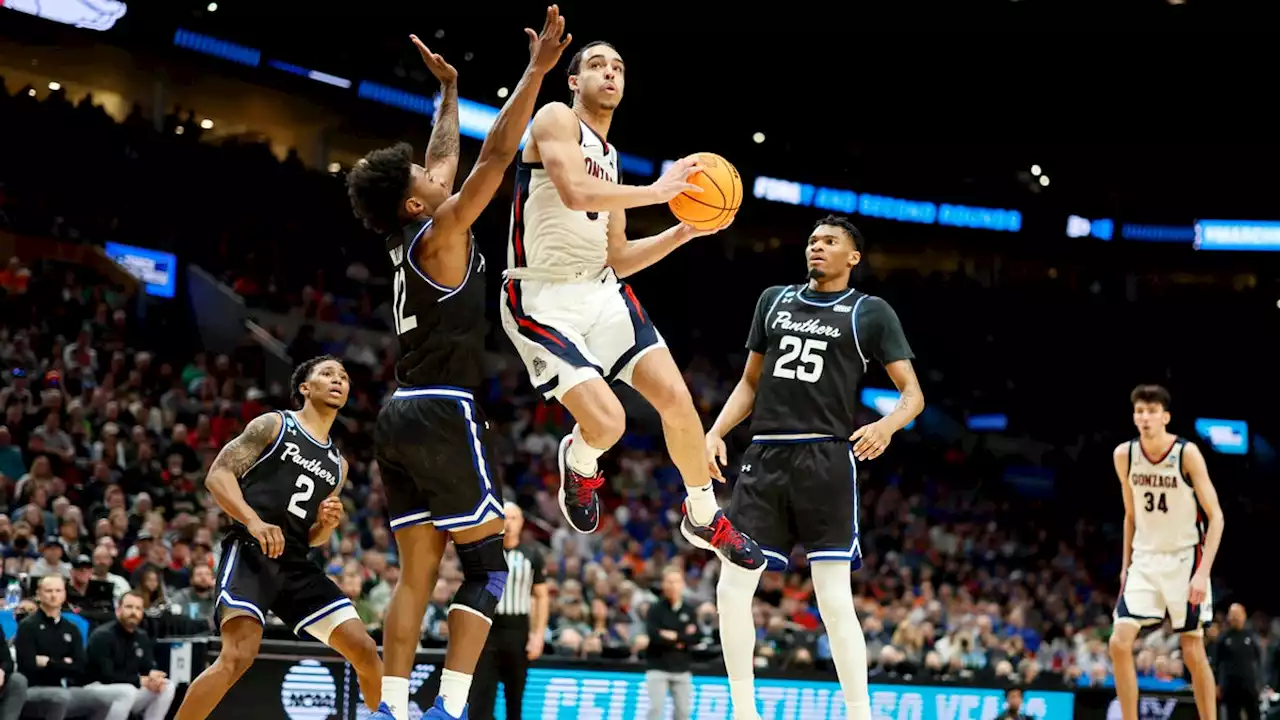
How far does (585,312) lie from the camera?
5.83 meters

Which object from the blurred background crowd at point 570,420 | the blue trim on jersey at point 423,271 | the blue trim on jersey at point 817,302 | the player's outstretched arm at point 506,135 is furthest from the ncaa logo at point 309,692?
the player's outstretched arm at point 506,135

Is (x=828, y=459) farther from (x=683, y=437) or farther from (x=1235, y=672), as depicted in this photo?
(x=1235, y=672)

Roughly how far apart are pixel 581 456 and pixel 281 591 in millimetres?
2327

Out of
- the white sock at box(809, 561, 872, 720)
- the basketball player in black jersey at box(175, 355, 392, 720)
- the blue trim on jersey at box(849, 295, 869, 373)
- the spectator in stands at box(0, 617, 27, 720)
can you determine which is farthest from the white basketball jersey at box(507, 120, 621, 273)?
the spectator in stands at box(0, 617, 27, 720)

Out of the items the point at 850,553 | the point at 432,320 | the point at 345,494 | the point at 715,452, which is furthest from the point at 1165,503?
the point at 345,494

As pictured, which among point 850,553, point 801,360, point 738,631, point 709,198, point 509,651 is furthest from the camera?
point 509,651

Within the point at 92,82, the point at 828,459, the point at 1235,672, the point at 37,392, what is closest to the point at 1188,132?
the point at 1235,672

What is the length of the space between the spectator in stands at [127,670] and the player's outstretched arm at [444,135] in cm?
501

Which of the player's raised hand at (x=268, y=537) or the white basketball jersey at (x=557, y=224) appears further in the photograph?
the player's raised hand at (x=268, y=537)

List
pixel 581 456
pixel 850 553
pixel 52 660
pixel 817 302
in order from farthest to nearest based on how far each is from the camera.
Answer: pixel 52 660
pixel 817 302
pixel 850 553
pixel 581 456

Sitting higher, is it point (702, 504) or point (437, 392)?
point (437, 392)

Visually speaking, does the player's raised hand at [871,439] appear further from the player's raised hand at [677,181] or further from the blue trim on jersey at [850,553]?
the player's raised hand at [677,181]

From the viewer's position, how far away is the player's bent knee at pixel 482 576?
5.59 m

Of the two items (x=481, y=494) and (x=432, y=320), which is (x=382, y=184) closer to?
(x=432, y=320)
